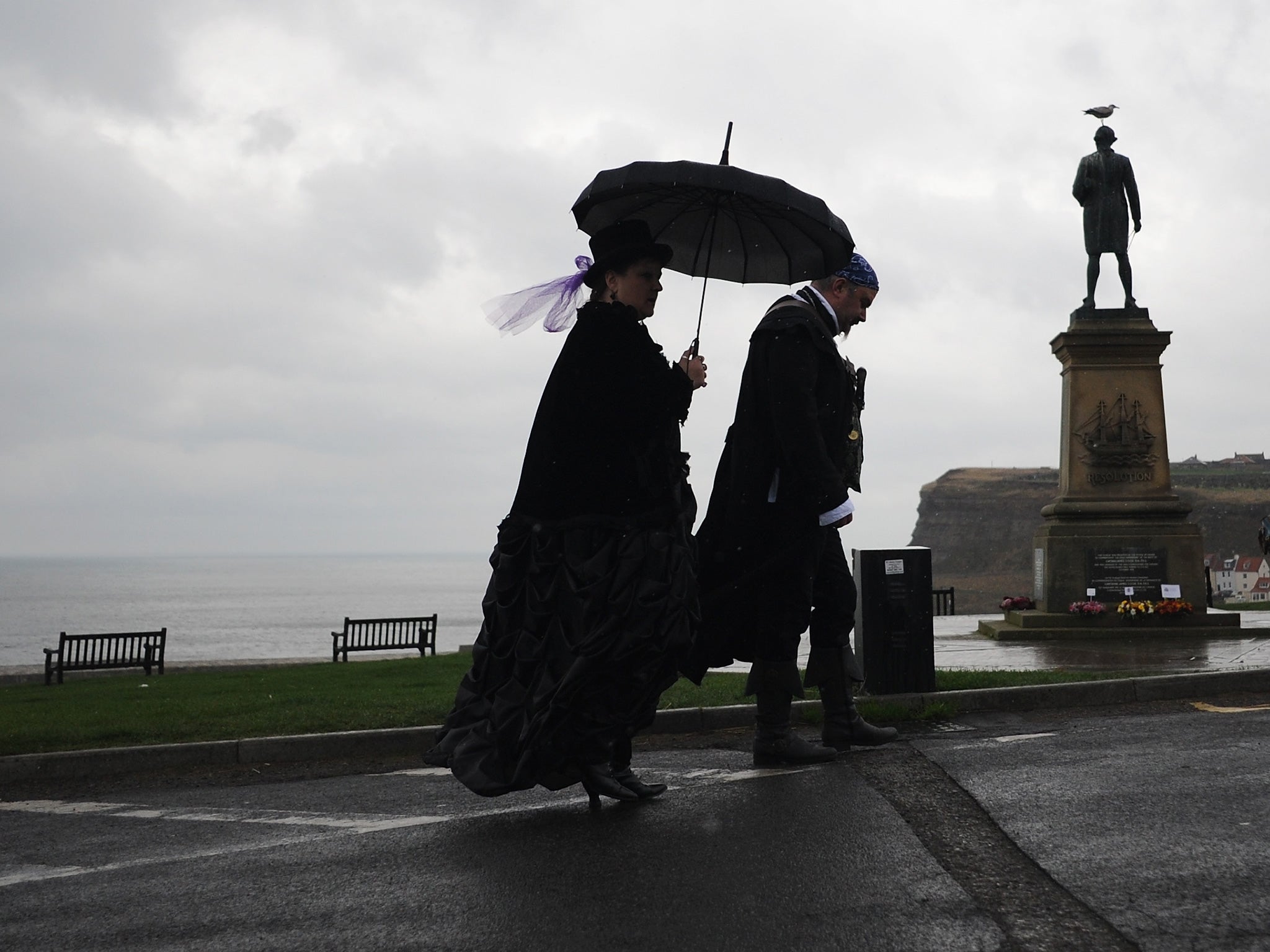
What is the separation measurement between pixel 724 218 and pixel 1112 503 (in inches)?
444

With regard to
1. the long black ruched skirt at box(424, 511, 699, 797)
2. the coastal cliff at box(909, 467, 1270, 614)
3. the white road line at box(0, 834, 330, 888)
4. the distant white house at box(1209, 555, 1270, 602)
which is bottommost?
the white road line at box(0, 834, 330, 888)

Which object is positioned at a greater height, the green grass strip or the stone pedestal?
the stone pedestal

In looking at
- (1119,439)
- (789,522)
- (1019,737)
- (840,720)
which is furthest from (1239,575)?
(789,522)

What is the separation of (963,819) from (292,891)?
6.98 ft

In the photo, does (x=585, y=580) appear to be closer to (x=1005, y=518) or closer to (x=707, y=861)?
(x=707, y=861)

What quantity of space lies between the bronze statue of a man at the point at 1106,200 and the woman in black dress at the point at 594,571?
44.2ft

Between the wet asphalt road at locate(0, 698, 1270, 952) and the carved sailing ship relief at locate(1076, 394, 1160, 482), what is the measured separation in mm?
10517

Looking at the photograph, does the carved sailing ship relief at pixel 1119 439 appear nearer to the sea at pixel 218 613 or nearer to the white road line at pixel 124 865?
the white road line at pixel 124 865

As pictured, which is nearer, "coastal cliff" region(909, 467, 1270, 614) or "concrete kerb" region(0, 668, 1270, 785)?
"concrete kerb" region(0, 668, 1270, 785)

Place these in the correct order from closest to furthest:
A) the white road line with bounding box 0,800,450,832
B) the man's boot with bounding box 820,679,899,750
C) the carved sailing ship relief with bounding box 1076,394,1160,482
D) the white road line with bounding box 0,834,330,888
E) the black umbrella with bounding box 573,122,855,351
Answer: the white road line with bounding box 0,834,330,888, the white road line with bounding box 0,800,450,832, the black umbrella with bounding box 573,122,855,351, the man's boot with bounding box 820,679,899,750, the carved sailing ship relief with bounding box 1076,394,1160,482

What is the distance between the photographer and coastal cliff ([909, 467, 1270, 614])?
333 feet

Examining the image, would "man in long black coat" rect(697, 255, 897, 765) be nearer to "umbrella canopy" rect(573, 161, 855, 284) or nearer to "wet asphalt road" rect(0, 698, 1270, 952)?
"umbrella canopy" rect(573, 161, 855, 284)

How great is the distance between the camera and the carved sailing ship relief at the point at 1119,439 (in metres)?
15.2

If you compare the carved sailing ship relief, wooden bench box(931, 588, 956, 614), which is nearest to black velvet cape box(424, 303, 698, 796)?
the carved sailing ship relief
